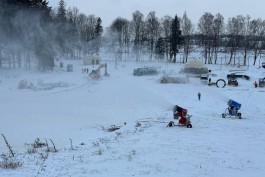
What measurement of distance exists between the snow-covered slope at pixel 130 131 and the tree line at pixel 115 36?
454 inches

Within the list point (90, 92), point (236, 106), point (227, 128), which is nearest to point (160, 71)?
point (90, 92)

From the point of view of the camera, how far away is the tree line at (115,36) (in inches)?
1838

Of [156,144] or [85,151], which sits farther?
[156,144]

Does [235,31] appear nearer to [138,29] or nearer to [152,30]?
[152,30]

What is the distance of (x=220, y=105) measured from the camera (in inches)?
1123

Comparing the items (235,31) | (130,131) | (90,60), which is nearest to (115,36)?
(90,60)

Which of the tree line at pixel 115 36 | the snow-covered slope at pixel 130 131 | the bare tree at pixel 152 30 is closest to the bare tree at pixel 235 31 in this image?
the tree line at pixel 115 36

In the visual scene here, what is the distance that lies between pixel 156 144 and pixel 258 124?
9103mm

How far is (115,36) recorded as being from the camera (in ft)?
296

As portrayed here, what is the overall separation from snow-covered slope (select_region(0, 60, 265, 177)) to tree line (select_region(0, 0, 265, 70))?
11543 mm

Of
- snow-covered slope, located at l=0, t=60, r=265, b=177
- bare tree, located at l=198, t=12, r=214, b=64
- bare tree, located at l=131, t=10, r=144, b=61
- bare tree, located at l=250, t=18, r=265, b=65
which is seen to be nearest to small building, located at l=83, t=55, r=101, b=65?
bare tree, located at l=131, t=10, r=144, b=61

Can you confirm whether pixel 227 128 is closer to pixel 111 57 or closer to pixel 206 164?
pixel 206 164

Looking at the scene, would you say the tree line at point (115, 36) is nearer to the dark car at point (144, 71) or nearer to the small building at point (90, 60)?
the small building at point (90, 60)

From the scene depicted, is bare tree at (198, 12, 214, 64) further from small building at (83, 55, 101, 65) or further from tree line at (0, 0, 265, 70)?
small building at (83, 55, 101, 65)
